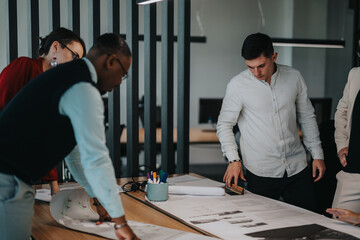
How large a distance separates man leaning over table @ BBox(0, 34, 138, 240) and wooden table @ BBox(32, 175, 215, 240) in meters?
0.21

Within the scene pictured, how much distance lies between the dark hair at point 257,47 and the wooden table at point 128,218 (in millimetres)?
876

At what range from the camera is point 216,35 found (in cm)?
754

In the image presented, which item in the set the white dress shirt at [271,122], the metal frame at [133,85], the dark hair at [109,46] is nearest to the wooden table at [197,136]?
the metal frame at [133,85]

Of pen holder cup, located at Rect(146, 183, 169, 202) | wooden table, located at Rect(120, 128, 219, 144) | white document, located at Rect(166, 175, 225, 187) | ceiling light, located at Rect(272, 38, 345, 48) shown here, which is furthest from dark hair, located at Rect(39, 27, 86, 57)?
ceiling light, located at Rect(272, 38, 345, 48)

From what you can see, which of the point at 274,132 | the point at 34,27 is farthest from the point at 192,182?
the point at 34,27

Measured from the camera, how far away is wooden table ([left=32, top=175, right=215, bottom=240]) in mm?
1428

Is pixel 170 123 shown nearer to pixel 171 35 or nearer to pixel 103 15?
pixel 171 35

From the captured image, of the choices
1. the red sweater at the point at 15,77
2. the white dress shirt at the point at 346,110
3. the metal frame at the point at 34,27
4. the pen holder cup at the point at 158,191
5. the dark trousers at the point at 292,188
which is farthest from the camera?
the metal frame at the point at 34,27

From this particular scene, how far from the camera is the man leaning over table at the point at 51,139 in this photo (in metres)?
1.12

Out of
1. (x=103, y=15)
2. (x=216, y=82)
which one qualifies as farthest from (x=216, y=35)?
(x=103, y=15)

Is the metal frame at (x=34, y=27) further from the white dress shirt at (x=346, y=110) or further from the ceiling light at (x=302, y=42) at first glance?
the ceiling light at (x=302, y=42)

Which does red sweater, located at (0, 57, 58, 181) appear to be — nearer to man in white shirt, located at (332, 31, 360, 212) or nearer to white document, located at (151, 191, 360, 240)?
white document, located at (151, 191, 360, 240)

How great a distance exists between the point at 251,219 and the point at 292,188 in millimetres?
666

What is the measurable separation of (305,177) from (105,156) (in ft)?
4.37
